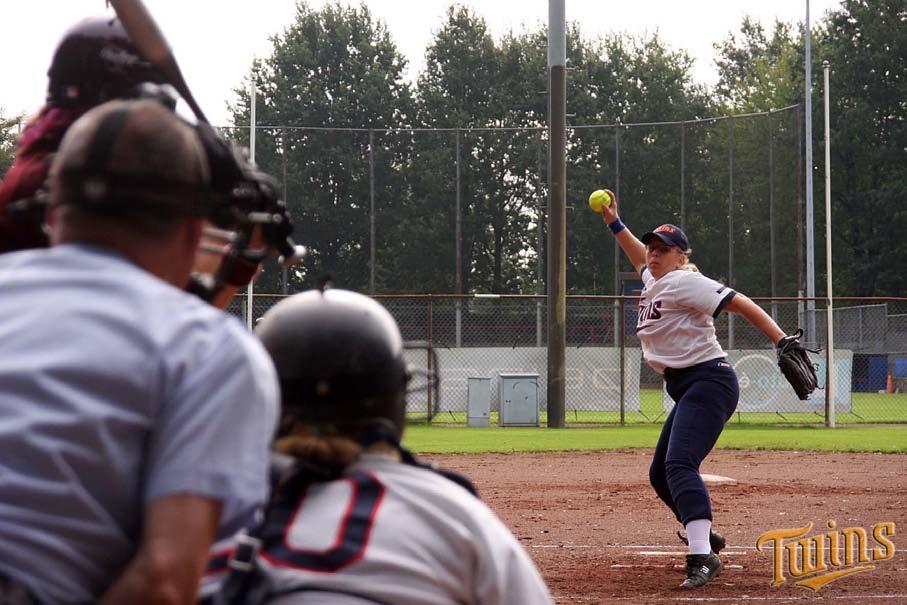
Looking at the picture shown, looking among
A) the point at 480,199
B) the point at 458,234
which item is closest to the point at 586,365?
the point at 458,234

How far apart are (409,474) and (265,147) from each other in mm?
42989

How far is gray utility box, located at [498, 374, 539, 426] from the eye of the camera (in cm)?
2038

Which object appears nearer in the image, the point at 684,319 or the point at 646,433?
the point at 684,319

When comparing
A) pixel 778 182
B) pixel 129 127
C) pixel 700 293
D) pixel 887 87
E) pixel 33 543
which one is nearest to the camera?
pixel 33 543

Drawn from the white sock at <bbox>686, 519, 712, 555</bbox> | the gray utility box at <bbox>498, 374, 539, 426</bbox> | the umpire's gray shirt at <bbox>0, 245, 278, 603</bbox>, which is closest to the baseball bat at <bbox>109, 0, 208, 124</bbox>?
the umpire's gray shirt at <bbox>0, 245, 278, 603</bbox>

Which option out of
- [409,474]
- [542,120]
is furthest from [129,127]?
[542,120]

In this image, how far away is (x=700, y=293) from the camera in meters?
7.28

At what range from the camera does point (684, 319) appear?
7.38 m

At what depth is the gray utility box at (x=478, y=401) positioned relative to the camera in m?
20.2

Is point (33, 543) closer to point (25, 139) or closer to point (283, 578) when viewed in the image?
point (283, 578)

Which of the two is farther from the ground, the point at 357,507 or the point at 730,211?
the point at 730,211

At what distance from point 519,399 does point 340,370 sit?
18548 mm

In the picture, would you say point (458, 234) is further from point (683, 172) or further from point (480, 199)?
point (683, 172)

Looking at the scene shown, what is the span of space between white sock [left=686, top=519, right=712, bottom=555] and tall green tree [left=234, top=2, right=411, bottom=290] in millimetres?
32648
